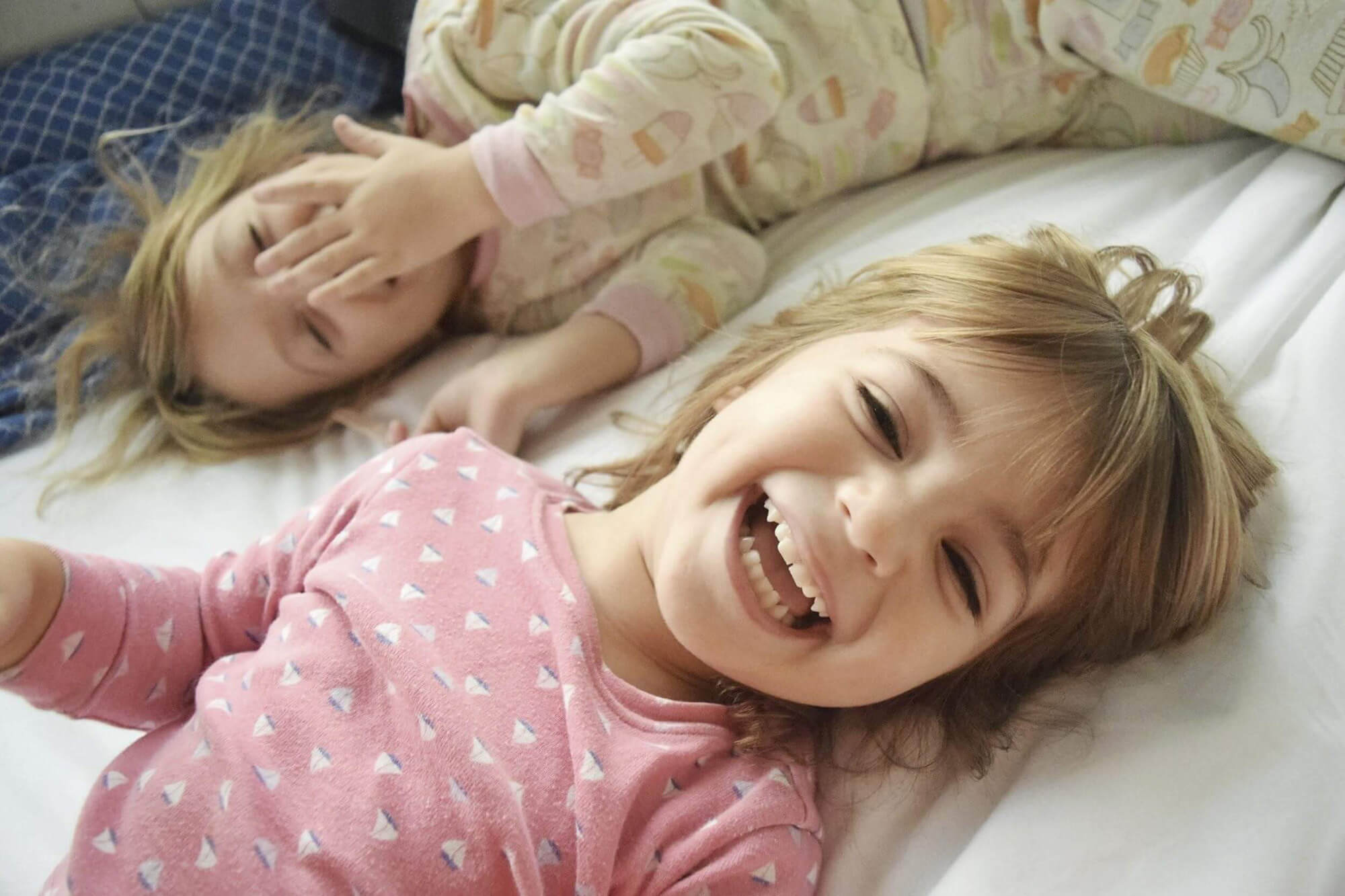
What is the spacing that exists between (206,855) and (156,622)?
0.70 ft

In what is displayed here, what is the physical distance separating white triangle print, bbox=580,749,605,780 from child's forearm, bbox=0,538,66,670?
42 centimetres

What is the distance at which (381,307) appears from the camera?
121 centimetres

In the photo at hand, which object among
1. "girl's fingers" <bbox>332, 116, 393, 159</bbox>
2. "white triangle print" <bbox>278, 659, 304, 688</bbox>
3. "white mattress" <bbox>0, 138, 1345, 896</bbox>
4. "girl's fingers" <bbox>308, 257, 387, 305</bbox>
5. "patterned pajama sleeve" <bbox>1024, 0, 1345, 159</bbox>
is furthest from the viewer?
"girl's fingers" <bbox>332, 116, 393, 159</bbox>

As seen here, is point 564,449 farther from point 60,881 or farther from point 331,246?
point 60,881

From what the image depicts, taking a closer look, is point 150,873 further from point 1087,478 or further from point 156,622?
point 1087,478

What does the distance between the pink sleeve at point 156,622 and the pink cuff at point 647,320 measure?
331mm

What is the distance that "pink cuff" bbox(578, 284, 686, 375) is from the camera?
114cm

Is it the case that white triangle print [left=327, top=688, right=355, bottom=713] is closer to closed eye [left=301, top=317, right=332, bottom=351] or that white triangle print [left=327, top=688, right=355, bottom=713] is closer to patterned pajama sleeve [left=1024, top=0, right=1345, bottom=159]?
closed eye [left=301, top=317, right=332, bottom=351]

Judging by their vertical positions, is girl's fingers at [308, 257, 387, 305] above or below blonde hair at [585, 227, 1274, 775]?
below

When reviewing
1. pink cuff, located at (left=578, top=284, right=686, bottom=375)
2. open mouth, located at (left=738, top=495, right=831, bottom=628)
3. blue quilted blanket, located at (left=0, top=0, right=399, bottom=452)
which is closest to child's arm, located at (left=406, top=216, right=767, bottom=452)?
pink cuff, located at (left=578, top=284, right=686, bottom=375)

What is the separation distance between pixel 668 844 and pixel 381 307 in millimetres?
760

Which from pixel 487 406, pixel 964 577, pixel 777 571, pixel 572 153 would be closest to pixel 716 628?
pixel 777 571

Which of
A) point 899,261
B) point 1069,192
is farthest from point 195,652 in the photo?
point 1069,192

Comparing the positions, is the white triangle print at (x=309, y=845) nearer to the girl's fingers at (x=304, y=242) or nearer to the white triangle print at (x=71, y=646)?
the white triangle print at (x=71, y=646)
